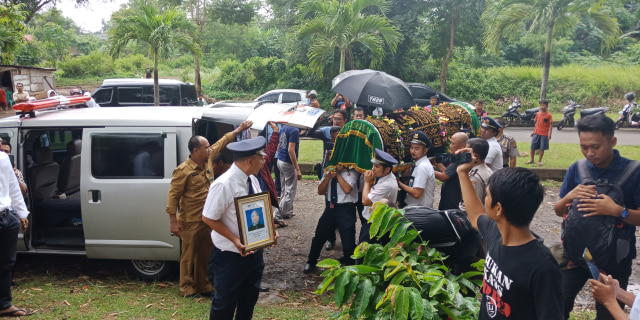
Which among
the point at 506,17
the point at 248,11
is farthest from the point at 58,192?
the point at 248,11

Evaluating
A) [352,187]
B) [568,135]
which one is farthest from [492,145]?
[568,135]

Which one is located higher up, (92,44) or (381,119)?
(92,44)

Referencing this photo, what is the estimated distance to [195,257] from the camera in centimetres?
514

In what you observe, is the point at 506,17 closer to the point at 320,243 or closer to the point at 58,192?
the point at 320,243

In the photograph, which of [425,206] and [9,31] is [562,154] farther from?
[9,31]

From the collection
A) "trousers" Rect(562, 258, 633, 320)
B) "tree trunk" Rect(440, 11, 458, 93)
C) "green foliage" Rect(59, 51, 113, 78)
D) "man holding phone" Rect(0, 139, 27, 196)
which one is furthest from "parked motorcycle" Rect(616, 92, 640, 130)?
"green foliage" Rect(59, 51, 113, 78)

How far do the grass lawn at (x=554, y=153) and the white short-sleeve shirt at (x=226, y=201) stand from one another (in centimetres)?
770

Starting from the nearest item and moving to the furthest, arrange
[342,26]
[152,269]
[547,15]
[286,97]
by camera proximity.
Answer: [152,269], [342,26], [547,15], [286,97]

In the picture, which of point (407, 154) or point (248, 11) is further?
point (248, 11)

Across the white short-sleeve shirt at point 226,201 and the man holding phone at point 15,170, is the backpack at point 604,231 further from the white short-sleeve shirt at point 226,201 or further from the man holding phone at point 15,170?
the man holding phone at point 15,170

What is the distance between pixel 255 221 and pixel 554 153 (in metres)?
11.3

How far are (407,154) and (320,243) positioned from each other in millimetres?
1638

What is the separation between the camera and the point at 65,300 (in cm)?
495

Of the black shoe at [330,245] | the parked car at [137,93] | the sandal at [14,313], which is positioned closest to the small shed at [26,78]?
the parked car at [137,93]
